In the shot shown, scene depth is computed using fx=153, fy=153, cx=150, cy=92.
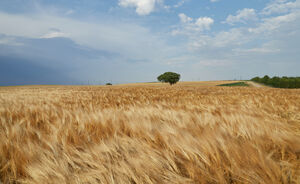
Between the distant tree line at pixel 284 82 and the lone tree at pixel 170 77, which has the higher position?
the lone tree at pixel 170 77

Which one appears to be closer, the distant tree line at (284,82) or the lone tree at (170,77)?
the distant tree line at (284,82)

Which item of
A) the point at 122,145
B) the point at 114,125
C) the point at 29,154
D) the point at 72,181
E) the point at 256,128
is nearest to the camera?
the point at 72,181

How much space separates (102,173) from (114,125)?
743 mm

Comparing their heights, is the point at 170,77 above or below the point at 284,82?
above

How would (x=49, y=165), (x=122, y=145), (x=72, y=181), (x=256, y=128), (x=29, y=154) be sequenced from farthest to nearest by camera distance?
1. (x=256, y=128)
2. (x=122, y=145)
3. (x=29, y=154)
4. (x=49, y=165)
5. (x=72, y=181)

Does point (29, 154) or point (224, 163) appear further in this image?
point (29, 154)

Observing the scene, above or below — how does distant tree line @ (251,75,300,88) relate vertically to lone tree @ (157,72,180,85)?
below

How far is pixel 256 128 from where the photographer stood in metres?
1.26

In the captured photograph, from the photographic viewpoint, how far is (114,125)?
4.83ft

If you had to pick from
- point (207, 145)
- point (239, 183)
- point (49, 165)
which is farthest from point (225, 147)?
point (49, 165)

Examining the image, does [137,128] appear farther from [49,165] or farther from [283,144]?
[283,144]

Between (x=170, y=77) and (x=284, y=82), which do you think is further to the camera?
(x=170, y=77)

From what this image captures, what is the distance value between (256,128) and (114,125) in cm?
124

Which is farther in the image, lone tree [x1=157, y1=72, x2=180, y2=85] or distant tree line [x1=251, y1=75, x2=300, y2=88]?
lone tree [x1=157, y1=72, x2=180, y2=85]
